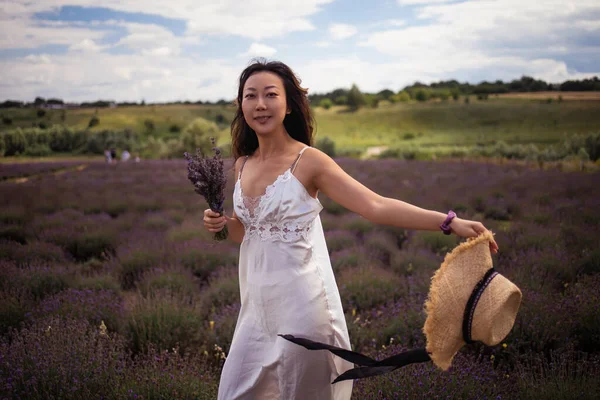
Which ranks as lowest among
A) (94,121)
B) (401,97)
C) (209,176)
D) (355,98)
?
(209,176)

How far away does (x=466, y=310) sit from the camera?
4.85ft

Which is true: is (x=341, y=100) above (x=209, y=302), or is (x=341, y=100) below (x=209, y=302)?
above

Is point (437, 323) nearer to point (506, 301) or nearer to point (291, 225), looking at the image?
point (506, 301)

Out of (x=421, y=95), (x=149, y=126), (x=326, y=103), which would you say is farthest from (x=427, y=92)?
(x=149, y=126)

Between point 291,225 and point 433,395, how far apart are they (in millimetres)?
1286

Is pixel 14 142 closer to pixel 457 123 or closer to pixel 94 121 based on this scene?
pixel 94 121

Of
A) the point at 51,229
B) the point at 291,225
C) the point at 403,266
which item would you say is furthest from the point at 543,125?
the point at 291,225

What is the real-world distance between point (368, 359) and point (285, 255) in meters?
0.52

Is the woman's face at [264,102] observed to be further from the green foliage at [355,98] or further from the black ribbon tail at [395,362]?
the green foliage at [355,98]

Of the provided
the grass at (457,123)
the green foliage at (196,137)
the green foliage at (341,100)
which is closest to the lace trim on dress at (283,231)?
the grass at (457,123)

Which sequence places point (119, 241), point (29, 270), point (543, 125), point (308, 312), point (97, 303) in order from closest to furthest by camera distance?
point (308, 312) → point (97, 303) → point (29, 270) → point (119, 241) → point (543, 125)

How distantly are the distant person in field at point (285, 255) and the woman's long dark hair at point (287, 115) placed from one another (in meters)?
0.01

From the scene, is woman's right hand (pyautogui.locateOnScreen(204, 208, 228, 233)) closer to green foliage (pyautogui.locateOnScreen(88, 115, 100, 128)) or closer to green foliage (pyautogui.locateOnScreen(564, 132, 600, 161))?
green foliage (pyautogui.locateOnScreen(564, 132, 600, 161))

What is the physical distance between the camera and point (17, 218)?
8.05 meters
